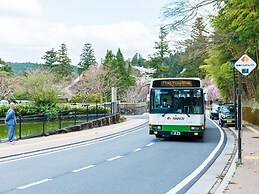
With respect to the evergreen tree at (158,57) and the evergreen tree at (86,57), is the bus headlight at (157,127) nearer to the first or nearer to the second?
the evergreen tree at (158,57)

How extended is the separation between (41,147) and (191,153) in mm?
6244

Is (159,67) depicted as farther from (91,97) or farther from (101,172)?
(101,172)

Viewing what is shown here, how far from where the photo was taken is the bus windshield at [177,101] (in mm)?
19938

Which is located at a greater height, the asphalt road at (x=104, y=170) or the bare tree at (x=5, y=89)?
the bare tree at (x=5, y=89)

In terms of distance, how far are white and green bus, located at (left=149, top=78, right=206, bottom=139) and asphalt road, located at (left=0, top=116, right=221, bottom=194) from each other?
231cm

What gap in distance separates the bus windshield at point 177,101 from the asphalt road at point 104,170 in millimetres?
2732

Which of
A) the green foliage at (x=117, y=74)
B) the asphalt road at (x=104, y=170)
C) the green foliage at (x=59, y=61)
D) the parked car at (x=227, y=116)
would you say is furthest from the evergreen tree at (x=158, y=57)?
the asphalt road at (x=104, y=170)

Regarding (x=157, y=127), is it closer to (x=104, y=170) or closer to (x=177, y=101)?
(x=177, y=101)

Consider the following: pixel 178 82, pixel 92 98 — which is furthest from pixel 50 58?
pixel 178 82

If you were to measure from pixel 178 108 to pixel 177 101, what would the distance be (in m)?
0.34

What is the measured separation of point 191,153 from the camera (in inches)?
628

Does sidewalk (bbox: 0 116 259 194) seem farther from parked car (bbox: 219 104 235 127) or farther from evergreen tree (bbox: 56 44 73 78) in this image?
evergreen tree (bbox: 56 44 73 78)

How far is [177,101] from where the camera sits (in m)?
20.1

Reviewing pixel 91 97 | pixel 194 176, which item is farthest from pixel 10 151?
pixel 91 97
